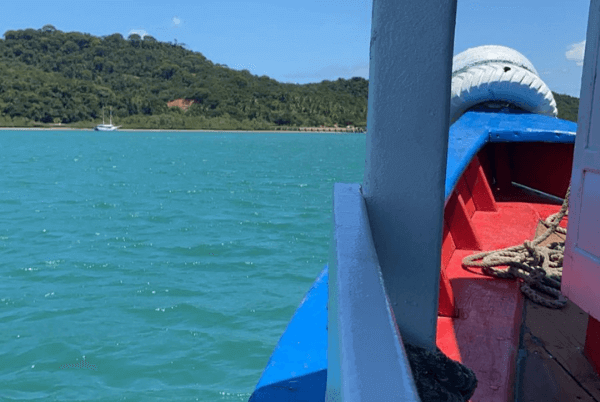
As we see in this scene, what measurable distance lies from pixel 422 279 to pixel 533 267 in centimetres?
151

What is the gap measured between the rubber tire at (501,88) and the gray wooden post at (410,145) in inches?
140

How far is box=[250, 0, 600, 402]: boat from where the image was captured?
2.07ft

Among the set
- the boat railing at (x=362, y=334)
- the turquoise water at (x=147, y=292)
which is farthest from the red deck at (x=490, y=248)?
the turquoise water at (x=147, y=292)

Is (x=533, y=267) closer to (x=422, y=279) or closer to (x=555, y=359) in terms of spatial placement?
(x=555, y=359)

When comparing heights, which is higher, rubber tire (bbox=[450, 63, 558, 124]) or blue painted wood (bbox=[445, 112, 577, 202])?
rubber tire (bbox=[450, 63, 558, 124])

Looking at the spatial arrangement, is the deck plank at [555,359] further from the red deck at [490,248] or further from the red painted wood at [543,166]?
the red painted wood at [543,166]

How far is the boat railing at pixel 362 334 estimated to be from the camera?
48 cm

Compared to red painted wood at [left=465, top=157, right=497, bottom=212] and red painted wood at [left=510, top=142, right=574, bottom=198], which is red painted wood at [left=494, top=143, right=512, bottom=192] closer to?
red painted wood at [left=510, top=142, right=574, bottom=198]

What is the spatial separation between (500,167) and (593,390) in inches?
130

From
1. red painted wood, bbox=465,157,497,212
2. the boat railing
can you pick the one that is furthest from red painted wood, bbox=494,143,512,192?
the boat railing

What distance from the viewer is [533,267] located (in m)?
2.31

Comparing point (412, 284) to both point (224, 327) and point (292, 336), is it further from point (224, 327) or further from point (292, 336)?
point (224, 327)

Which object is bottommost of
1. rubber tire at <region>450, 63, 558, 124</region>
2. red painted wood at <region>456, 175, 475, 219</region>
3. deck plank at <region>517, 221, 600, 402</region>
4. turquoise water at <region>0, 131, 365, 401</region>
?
turquoise water at <region>0, 131, 365, 401</region>

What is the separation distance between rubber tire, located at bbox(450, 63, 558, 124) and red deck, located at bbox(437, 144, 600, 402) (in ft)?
1.15
